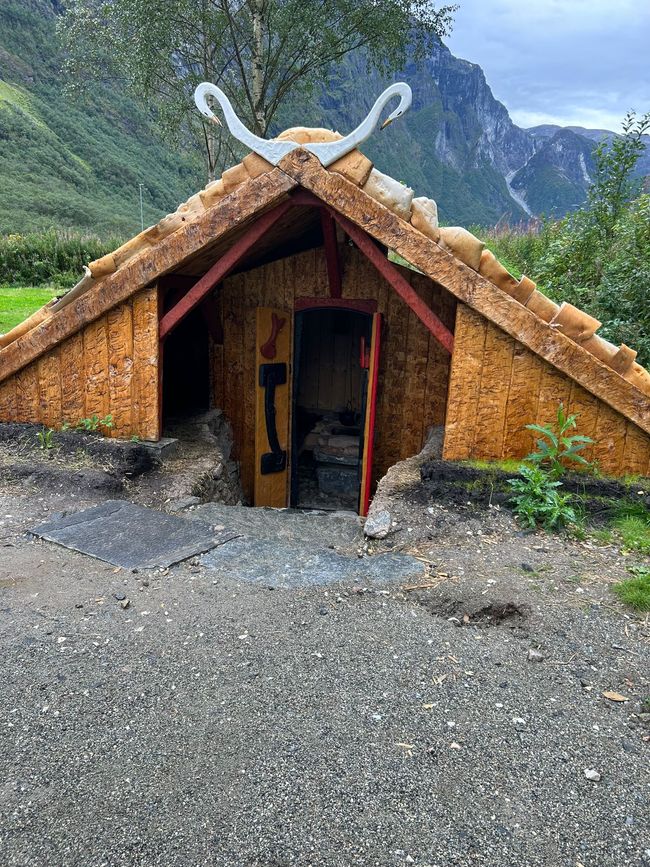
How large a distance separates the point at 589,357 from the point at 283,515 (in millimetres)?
2783

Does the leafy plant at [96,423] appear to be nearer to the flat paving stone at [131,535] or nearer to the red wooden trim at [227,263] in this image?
the red wooden trim at [227,263]

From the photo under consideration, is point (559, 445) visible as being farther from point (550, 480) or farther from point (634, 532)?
point (634, 532)

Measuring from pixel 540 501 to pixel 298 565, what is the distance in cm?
194

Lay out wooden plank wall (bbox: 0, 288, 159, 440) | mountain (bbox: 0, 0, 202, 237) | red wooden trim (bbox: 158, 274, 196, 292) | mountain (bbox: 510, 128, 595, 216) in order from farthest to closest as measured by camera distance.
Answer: mountain (bbox: 510, 128, 595, 216) < mountain (bbox: 0, 0, 202, 237) < red wooden trim (bbox: 158, 274, 196, 292) < wooden plank wall (bbox: 0, 288, 159, 440)

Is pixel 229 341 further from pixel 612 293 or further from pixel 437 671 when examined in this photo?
pixel 437 671

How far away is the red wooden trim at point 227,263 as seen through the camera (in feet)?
18.0

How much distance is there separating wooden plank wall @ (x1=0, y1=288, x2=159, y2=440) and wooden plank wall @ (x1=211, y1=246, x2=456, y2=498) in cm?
221

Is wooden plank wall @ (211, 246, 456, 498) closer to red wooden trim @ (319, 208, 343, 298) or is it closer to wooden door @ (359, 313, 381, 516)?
red wooden trim @ (319, 208, 343, 298)

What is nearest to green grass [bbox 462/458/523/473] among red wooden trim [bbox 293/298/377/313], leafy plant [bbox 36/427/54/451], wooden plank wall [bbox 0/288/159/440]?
red wooden trim [bbox 293/298/377/313]

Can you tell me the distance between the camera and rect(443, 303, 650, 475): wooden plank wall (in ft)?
16.4

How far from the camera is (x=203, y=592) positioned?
3828mm

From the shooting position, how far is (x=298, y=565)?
4254mm

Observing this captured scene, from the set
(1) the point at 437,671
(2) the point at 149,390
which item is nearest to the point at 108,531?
(2) the point at 149,390

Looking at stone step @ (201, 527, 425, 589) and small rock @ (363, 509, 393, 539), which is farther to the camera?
small rock @ (363, 509, 393, 539)
